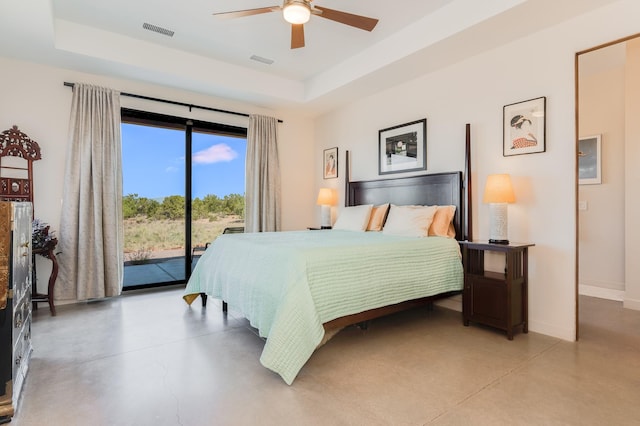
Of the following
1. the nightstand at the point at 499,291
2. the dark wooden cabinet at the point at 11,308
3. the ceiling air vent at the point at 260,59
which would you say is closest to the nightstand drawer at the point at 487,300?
the nightstand at the point at 499,291

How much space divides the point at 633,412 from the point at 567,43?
2.75 metres

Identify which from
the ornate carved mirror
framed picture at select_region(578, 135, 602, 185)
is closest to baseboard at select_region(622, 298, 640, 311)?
framed picture at select_region(578, 135, 602, 185)

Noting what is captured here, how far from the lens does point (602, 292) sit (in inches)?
156

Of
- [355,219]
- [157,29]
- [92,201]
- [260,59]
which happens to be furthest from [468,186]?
[92,201]

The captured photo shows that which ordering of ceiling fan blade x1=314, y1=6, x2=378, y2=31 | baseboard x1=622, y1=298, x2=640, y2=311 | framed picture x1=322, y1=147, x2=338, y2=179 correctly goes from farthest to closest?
framed picture x1=322, y1=147, x2=338, y2=179 → baseboard x1=622, y1=298, x2=640, y2=311 → ceiling fan blade x1=314, y1=6, x2=378, y2=31

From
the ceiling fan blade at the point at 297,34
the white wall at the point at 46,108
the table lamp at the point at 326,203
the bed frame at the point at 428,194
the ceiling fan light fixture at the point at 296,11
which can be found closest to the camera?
the ceiling fan light fixture at the point at 296,11

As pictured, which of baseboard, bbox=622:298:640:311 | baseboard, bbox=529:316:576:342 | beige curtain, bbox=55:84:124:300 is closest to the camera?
baseboard, bbox=529:316:576:342

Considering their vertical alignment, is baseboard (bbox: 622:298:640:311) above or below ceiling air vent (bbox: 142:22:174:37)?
below

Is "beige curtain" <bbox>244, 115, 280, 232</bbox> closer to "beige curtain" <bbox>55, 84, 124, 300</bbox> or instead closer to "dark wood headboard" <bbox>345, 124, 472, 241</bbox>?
"dark wood headboard" <bbox>345, 124, 472, 241</bbox>

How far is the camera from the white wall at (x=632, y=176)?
357cm

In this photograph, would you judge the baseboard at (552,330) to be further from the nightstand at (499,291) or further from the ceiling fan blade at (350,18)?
the ceiling fan blade at (350,18)

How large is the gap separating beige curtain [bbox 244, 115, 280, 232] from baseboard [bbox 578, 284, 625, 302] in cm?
420

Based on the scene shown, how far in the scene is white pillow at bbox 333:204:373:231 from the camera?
427 centimetres

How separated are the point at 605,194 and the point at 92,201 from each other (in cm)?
606
